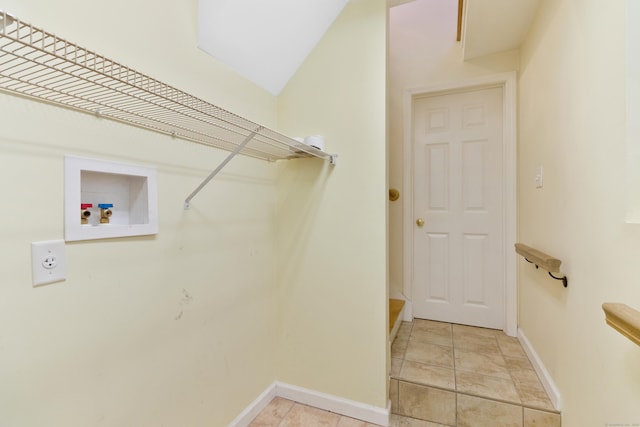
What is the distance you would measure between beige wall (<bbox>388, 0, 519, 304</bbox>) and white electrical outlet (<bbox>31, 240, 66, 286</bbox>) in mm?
2258

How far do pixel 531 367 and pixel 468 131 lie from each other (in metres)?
1.76

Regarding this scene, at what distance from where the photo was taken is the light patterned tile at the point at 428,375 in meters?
1.63

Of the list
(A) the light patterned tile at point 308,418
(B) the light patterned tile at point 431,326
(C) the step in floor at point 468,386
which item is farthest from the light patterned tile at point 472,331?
(A) the light patterned tile at point 308,418

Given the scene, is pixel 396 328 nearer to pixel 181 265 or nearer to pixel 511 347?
pixel 511 347

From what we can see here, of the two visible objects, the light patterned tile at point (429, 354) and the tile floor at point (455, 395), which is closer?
the tile floor at point (455, 395)

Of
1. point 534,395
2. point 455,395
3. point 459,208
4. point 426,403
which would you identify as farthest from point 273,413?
point 459,208

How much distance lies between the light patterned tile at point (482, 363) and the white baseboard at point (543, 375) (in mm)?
160

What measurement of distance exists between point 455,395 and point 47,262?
1.86m

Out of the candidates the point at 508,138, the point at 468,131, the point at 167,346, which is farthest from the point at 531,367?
the point at 167,346

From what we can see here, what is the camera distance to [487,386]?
5.25 feet

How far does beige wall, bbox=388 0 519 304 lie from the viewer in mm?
2387

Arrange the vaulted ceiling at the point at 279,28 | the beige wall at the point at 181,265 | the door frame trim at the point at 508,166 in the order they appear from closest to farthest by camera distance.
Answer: the beige wall at the point at 181,265 → the vaulted ceiling at the point at 279,28 → the door frame trim at the point at 508,166

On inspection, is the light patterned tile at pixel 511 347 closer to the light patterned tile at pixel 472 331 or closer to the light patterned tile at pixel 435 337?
the light patterned tile at pixel 472 331

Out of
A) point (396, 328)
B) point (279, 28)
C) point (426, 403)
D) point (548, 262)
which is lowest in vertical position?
point (426, 403)
